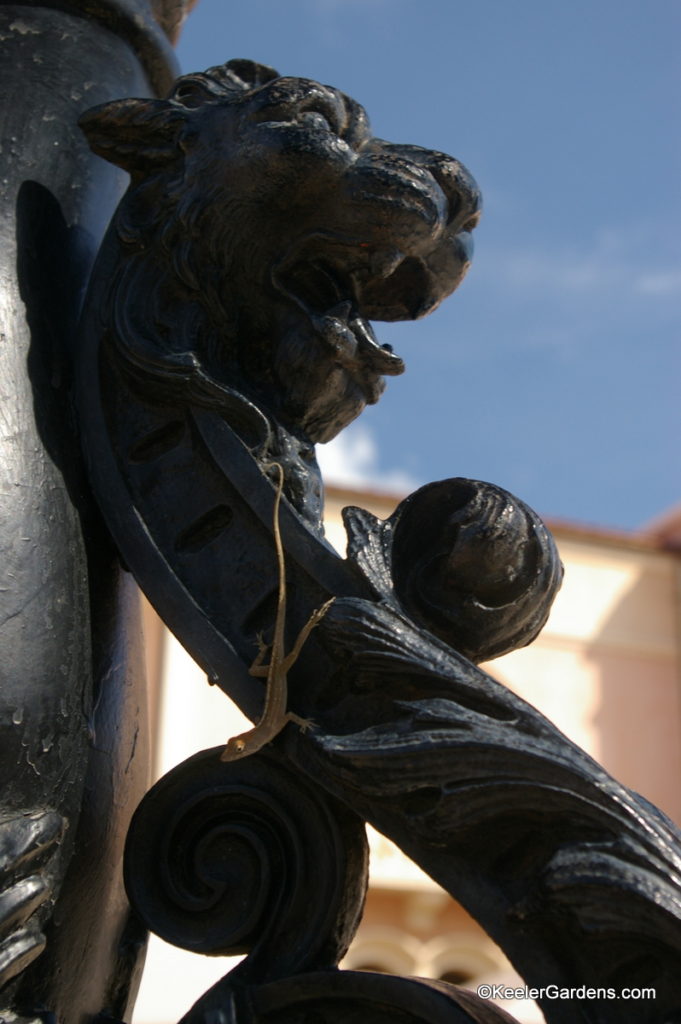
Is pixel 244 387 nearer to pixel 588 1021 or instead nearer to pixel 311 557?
pixel 311 557

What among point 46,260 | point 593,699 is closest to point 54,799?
point 46,260

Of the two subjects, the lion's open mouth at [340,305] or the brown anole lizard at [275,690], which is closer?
the brown anole lizard at [275,690]

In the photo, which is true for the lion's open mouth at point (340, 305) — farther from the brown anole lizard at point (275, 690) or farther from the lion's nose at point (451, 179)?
the brown anole lizard at point (275, 690)

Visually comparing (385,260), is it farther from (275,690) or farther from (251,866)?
(251,866)

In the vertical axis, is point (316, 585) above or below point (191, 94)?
below

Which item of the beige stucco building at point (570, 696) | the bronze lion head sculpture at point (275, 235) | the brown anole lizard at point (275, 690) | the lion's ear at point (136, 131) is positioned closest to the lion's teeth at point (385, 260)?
the bronze lion head sculpture at point (275, 235)

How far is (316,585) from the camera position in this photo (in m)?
0.94

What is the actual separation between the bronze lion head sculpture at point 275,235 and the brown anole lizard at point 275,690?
210 mm

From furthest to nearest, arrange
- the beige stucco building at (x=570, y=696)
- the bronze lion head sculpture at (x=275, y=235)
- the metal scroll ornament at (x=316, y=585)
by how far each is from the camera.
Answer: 1. the beige stucco building at (x=570, y=696)
2. the bronze lion head sculpture at (x=275, y=235)
3. the metal scroll ornament at (x=316, y=585)

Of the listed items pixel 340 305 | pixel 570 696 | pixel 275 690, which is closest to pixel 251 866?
pixel 275 690

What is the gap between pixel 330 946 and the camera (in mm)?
888

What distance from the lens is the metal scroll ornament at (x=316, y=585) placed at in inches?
32.6

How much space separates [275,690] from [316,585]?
3.3 inches

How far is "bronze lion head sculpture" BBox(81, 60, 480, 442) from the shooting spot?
105cm
